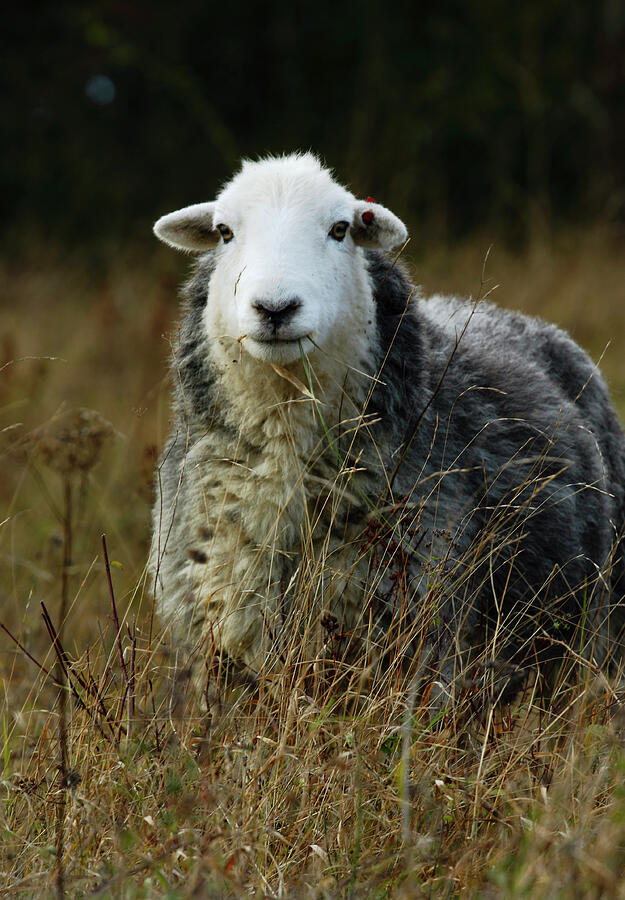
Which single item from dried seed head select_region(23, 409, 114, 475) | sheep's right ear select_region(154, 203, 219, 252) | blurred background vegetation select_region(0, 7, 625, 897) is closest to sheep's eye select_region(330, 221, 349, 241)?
sheep's right ear select_region(154, 203, 219, 252)

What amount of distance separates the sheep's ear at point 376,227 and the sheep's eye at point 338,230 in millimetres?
98

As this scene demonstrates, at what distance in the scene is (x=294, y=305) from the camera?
10.1 feet

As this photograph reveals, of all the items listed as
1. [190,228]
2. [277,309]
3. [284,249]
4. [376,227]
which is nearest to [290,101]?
[190,228]

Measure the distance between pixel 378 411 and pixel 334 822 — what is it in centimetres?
141

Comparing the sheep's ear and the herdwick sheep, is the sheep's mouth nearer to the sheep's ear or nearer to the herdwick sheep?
the herdwick sheep

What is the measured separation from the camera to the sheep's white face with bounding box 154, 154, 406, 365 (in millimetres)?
3096

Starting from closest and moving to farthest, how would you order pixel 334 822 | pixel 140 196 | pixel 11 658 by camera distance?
pixel 334 822
pixel 11 658
pixel 140 196

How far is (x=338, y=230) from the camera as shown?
350cm

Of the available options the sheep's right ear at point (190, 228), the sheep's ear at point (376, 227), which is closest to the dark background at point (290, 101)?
the sheep's right ear at point (190, 228)

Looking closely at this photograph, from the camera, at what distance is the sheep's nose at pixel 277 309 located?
304 cm

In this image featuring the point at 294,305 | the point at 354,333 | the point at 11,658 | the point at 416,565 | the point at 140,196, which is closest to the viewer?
the point at 294,305

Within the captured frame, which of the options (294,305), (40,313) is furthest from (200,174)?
(294,305)

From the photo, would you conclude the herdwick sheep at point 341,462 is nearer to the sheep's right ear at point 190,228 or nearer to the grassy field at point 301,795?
the sheep's right ear at point 190,228

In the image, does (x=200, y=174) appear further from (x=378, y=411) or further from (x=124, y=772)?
(x=124, y=772)
